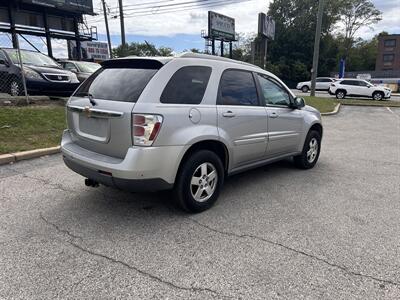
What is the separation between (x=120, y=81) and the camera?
3496 mm

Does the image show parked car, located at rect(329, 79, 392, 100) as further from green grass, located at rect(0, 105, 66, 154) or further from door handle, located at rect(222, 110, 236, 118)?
door handle, located at rect(222, 110, 236, 118)

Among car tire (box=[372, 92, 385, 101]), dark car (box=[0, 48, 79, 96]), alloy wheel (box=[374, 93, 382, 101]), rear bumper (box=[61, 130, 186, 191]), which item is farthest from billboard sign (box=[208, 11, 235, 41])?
rear bumper (box=[61, 130, 186, 191])

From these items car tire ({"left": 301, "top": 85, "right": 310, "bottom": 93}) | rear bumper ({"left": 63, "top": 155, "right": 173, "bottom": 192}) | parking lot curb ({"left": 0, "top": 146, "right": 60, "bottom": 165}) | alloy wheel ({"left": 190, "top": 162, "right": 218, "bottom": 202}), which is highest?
rear bumper ({"left": 63, "top": 155, "right": 173, "bottom": 192})

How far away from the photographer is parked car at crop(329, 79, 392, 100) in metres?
26.0

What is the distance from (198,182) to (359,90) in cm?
2725

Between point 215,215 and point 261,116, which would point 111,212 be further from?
point 261,116

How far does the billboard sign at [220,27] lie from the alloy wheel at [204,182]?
3342 cm

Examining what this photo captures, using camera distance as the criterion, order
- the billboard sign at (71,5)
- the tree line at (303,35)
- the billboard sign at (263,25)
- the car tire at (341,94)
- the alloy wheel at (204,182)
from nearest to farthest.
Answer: the alloy wheel at (204,182) < the billboard sign at (263,25) < the billboard sign at (71,5) < the car tire at (341,94) < the tree line at (303,35)

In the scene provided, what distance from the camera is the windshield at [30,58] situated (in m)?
9.62

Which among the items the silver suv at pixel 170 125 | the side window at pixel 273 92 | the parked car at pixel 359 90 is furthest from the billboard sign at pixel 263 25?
the silver suv at pixel 170 125

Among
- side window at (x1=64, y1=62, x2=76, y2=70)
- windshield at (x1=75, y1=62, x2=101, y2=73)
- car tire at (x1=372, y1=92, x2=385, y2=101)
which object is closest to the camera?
windshield at (x1=75, y1=62, x2=101, y2=73)

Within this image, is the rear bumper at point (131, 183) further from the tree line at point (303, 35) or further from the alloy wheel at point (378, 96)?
the tree line at point (303, 35)

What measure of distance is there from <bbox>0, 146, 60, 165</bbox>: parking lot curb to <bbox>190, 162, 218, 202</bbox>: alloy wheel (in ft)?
12.1

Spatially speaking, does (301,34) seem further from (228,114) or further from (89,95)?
(89,95)
